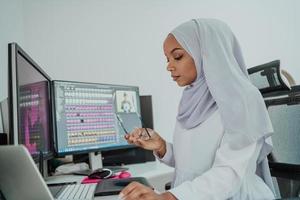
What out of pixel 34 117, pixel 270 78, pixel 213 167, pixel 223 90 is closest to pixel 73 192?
pixel 34 117

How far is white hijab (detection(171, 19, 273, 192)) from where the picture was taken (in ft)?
2.76

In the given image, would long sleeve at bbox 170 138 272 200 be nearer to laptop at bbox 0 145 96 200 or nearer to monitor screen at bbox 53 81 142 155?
laptop at bbox 0 145 96 200

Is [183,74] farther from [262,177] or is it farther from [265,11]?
[265,11]

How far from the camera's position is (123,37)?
1965 millimetres

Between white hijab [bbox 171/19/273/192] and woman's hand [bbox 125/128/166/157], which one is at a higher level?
white hijab [bbox 171/19/273/192]

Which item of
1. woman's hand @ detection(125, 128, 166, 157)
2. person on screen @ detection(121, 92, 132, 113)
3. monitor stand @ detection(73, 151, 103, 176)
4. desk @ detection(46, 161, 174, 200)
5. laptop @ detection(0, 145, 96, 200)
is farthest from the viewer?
person on screen @ detection(121, 92, 132, 113)

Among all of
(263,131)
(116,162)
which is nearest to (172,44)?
(263,131)

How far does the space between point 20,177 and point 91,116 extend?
2.69 feet

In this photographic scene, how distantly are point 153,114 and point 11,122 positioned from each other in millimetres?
1312

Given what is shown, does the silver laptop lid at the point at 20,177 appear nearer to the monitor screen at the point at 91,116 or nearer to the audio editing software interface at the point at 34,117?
the audio editing software interface at the point at 34,117

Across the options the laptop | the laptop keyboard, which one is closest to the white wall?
the laptop keyboard

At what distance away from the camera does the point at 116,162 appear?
170 centimetres

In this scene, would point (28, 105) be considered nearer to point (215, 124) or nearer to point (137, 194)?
point (137, 194)

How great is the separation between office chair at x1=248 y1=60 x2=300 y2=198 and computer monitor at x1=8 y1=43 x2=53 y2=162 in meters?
0.83
